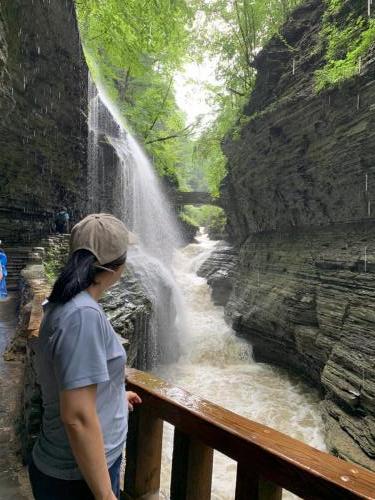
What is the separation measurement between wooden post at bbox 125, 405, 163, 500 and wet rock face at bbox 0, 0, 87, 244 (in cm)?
1248

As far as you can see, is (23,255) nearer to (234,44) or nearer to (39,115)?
(39,115)

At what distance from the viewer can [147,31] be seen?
14.0 m

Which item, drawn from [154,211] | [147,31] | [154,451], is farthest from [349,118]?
[154,211]

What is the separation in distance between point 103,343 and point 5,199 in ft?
47.2

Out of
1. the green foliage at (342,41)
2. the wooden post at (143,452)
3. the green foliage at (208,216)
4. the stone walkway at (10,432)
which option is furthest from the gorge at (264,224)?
the green foliage at (208,216)

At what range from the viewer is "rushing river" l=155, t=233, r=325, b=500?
7.43 meters

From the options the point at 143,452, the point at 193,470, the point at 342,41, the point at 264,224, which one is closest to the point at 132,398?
the point at 143,452

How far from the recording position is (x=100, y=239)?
138cm

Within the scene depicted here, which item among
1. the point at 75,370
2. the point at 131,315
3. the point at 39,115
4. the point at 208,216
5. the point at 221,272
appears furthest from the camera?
the point at 208,216

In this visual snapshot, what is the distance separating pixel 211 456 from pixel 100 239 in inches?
46.3

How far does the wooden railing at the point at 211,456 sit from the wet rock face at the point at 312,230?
6.82 meters

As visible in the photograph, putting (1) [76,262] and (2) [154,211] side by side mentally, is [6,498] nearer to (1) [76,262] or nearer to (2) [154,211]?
(1) [76,262]

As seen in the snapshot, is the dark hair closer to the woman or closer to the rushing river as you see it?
the woman

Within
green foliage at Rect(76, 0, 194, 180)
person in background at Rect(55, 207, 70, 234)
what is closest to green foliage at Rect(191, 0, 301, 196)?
green foliage at Rect(76, 0, 194, 180)
